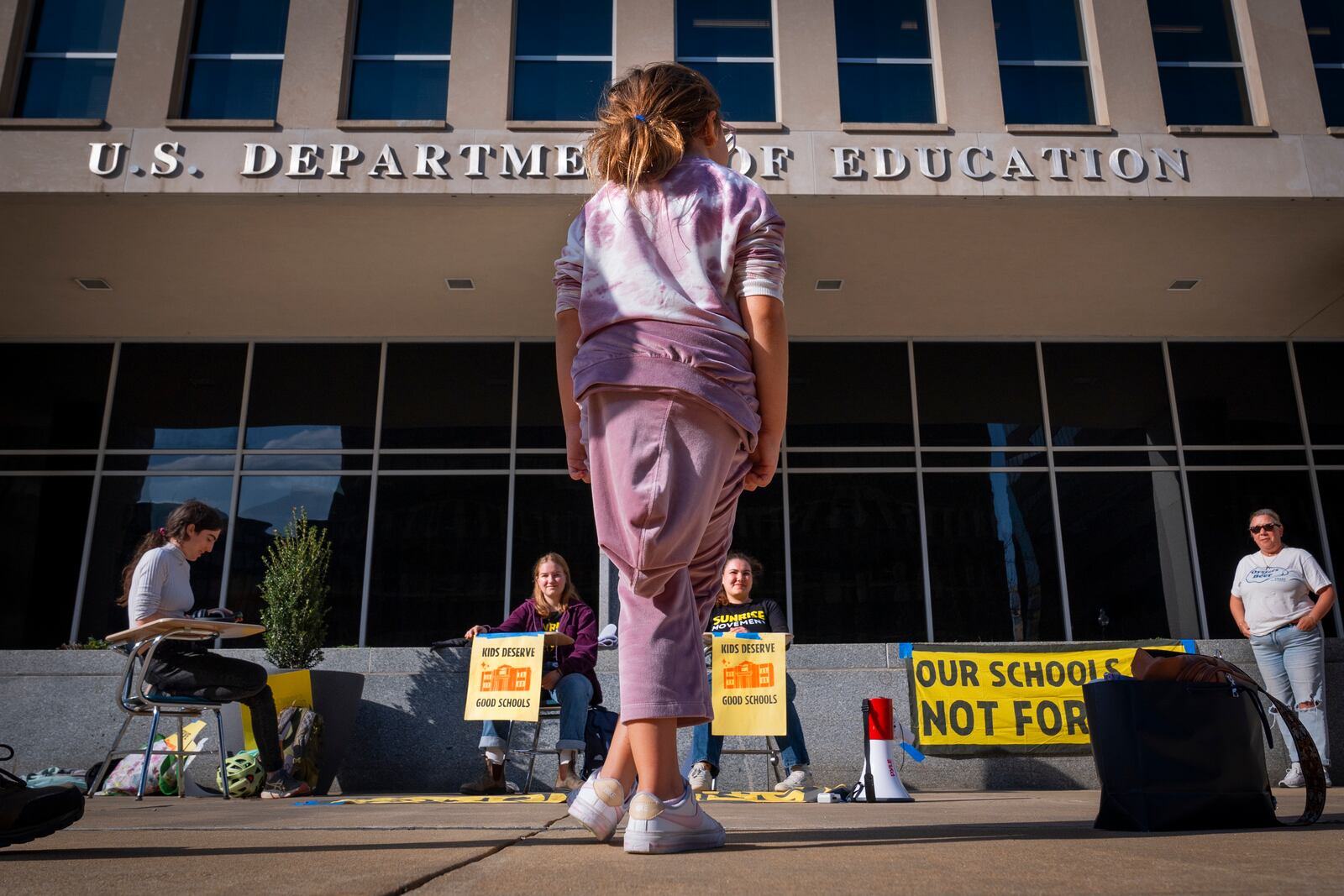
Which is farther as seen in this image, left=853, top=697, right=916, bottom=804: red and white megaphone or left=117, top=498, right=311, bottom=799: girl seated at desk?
left=853, top=697, right=916, bottom=804: red and white megaphone

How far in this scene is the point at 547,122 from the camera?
A: 11133 millimetres

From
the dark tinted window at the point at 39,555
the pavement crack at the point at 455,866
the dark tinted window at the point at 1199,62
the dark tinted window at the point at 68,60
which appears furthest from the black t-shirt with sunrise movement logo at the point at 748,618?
the dark tinted window at the point at 39,555

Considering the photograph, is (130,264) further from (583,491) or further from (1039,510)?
(1039,510)

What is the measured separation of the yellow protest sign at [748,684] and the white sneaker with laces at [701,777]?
236 mm

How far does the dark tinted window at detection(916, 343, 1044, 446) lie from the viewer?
47.5 ft

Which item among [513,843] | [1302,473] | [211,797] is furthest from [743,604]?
[1302,473]

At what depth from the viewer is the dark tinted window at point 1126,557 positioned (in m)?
13.8

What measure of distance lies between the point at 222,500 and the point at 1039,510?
1099 cm

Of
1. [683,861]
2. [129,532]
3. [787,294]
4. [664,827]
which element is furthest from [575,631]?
[129,532]

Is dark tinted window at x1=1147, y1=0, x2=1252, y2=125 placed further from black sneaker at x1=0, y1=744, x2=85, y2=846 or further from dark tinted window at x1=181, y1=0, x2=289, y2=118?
black sneaker at x1=0, y1=744, x2=85, y2=846

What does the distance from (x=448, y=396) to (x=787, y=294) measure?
193 inches

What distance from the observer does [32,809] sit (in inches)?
93.0

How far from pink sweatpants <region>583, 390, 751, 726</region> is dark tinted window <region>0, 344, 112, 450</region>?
14.1 meters

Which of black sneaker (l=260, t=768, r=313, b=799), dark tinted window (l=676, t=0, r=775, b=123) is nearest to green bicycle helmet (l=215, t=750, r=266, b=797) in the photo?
black sneaker (l=260, t=768, r=313, b=799)
